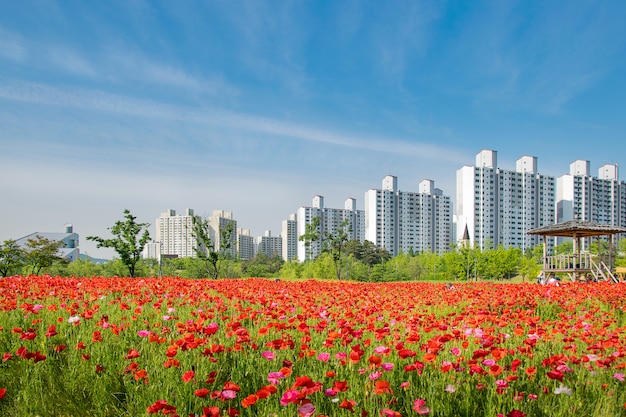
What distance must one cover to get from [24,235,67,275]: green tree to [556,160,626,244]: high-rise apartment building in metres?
92.7

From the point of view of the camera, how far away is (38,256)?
24.6 meters

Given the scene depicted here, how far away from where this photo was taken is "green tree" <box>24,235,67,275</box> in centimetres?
2450

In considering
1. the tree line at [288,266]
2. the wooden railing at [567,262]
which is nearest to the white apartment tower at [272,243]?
the tree line at [288,266]

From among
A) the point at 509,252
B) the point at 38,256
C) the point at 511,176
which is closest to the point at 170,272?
the point at 38,256

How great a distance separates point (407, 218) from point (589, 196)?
1500 inches

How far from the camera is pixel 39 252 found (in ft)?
80.9

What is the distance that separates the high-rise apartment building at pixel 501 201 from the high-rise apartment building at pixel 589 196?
232cm

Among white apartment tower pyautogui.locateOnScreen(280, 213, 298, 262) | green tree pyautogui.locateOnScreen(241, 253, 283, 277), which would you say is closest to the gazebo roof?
green tree pyautogui.locateOnScreen(241, 253, 283, 277)

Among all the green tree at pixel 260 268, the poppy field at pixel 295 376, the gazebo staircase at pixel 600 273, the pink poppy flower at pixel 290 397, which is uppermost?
the pink poppy flower at pixel 290 397

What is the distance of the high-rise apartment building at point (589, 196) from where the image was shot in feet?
291

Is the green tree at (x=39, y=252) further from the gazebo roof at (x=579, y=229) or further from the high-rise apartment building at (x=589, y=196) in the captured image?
the high-rise apartment building at (x=589, y=196)

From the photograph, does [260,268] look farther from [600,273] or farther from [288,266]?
[600,273]

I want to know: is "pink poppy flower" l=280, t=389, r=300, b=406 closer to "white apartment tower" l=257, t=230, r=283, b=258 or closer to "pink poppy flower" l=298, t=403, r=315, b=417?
"pink poppy flower" l=298, t=403, r=315, b=417

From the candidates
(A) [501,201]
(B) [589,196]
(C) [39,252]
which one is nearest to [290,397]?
(C) [39,252]
